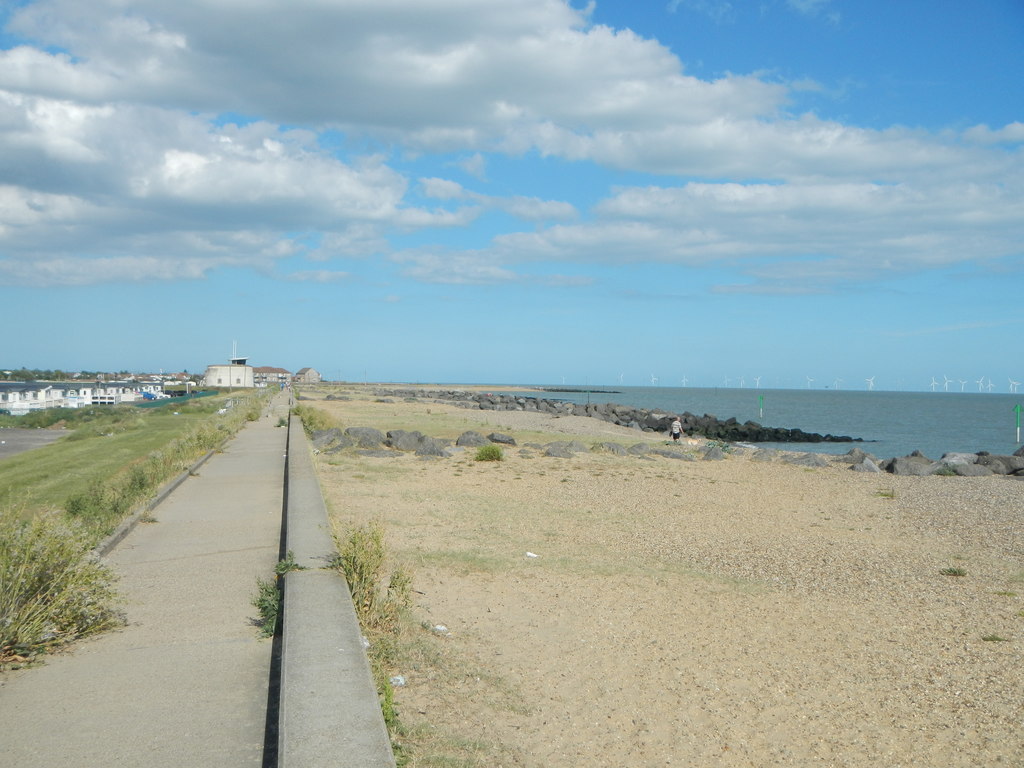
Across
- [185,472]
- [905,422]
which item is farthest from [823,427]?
[185,472]

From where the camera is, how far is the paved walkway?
4.31m

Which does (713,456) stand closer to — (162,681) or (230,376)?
(162,681)

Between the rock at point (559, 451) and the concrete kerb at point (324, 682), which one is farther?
the rock at point (559, 451)

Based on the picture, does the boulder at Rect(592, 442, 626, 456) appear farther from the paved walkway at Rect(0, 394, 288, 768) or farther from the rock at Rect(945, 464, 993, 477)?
the paved walkway at Rect(0, 394, 288, 768)

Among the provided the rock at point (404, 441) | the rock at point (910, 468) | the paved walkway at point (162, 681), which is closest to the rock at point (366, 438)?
the rock at point (404, 441)

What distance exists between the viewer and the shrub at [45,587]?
5.41m

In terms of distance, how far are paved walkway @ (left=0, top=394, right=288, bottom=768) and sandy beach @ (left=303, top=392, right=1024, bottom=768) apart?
101 cm

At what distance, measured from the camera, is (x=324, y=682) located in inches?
182

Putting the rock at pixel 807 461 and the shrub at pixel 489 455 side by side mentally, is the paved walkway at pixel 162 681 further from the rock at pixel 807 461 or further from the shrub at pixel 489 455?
the rock at pixel 807 461

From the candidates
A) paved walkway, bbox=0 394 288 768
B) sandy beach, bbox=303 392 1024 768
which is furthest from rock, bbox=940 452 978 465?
paved walkway, bbox=0 394 288 768

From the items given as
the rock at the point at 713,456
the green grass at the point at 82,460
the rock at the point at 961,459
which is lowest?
the green grass at the point at 82,460

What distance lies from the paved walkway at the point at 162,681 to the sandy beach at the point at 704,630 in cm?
101

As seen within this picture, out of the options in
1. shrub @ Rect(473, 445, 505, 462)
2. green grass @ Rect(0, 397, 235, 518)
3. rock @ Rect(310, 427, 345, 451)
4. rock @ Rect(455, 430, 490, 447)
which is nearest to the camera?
green grass @ Rect(0, 397, 235, 518)

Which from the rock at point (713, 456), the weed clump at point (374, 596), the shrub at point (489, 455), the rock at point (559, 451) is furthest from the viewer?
the rock at point (713, 456)
